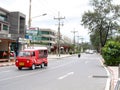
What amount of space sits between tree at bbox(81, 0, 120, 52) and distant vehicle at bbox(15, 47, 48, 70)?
70.4ft

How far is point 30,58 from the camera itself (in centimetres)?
2906

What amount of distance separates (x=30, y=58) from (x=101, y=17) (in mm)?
24239

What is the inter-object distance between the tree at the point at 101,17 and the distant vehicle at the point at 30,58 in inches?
845

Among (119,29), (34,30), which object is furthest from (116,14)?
(34,30)

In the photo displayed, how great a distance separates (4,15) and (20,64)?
5192cm

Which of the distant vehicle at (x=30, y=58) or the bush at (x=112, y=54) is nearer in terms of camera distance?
the distant vehicle at (x=30, y=58)

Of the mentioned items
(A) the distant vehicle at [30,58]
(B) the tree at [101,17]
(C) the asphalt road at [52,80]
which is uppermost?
(B) the tree at [101,17]

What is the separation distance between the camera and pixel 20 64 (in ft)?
94.4

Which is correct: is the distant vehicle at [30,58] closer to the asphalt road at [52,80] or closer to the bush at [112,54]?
the asphalt road at [52,80]

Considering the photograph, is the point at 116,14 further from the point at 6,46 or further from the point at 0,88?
the point at 0,88

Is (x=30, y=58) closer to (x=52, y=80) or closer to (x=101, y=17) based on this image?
(x=52, y=80)

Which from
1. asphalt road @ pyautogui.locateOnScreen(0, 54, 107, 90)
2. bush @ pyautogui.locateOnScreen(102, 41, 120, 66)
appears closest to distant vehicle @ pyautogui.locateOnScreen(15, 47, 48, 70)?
asphalt road @ pyautogui.locateOnScreen(0, 54, 107, 90)

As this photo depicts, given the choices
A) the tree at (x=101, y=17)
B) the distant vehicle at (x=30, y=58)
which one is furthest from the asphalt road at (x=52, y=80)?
the tree at (x=101, y=17)

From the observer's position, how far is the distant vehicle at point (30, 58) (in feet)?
94.4
